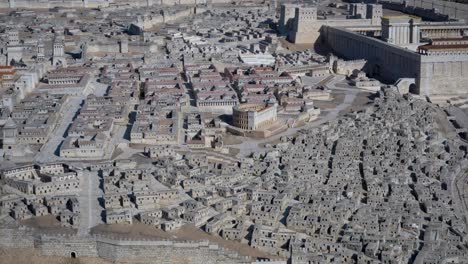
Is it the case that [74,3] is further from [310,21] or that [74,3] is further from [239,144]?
[239,144]

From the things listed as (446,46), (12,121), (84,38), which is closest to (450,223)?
(12,121)

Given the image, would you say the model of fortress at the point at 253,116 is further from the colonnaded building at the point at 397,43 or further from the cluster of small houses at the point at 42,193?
the colonnaded building at the point at 397,43

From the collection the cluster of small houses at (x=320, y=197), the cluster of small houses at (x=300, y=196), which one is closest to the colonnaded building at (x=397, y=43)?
the cluster of small houses at (x=320, y=197)

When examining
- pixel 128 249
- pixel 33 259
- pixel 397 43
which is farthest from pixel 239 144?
pixel 397 43

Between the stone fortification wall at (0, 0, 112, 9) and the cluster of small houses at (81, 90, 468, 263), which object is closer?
the cluster of small houses at (81, 90, 468, 263)

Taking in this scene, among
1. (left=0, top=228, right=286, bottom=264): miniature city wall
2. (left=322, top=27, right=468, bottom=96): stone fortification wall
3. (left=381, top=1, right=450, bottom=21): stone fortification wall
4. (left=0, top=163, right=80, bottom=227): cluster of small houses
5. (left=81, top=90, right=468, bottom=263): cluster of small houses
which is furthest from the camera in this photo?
(left=381, top=1, right=450, bottom=21): stone fortification wall

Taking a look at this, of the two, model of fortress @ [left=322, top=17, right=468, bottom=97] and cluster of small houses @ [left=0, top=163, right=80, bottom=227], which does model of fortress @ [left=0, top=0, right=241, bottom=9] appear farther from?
cluster of small houses @ [left=0, top=163, right=80, bottom=227]

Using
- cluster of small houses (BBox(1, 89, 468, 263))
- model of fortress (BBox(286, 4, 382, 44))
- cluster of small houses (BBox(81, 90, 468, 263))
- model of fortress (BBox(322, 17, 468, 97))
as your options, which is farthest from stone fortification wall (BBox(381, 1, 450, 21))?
cluster of small houses (BBox(1, 89, 468, 263))
